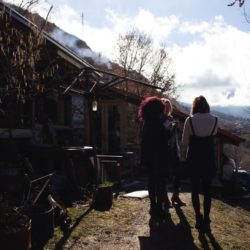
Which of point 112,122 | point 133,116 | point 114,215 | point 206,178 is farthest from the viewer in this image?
point 133,116

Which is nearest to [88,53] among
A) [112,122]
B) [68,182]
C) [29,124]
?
[112,122]

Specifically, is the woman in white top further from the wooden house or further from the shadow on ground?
the wooden house

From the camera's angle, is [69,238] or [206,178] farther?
[206,178]

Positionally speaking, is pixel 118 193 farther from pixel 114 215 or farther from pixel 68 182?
pixel 114 215

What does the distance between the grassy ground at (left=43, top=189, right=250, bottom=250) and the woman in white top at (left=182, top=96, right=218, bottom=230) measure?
347mm

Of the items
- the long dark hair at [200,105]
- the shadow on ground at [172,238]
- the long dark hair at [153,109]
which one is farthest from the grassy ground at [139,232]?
the long dark hair at [200,105]

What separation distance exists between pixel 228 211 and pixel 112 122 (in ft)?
28.4

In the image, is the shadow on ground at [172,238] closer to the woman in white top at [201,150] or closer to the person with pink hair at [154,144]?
the woman in white top at [201,150]

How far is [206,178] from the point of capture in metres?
5.90

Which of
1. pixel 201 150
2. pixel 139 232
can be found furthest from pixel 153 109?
pixel 139 232

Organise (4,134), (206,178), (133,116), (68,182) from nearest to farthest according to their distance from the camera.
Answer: (206,178)
(68,182)
(4,134)
(133,116)

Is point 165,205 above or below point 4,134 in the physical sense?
below

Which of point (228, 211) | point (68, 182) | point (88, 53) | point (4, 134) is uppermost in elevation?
point (88, 53)

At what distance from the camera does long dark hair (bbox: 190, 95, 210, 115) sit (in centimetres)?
596
